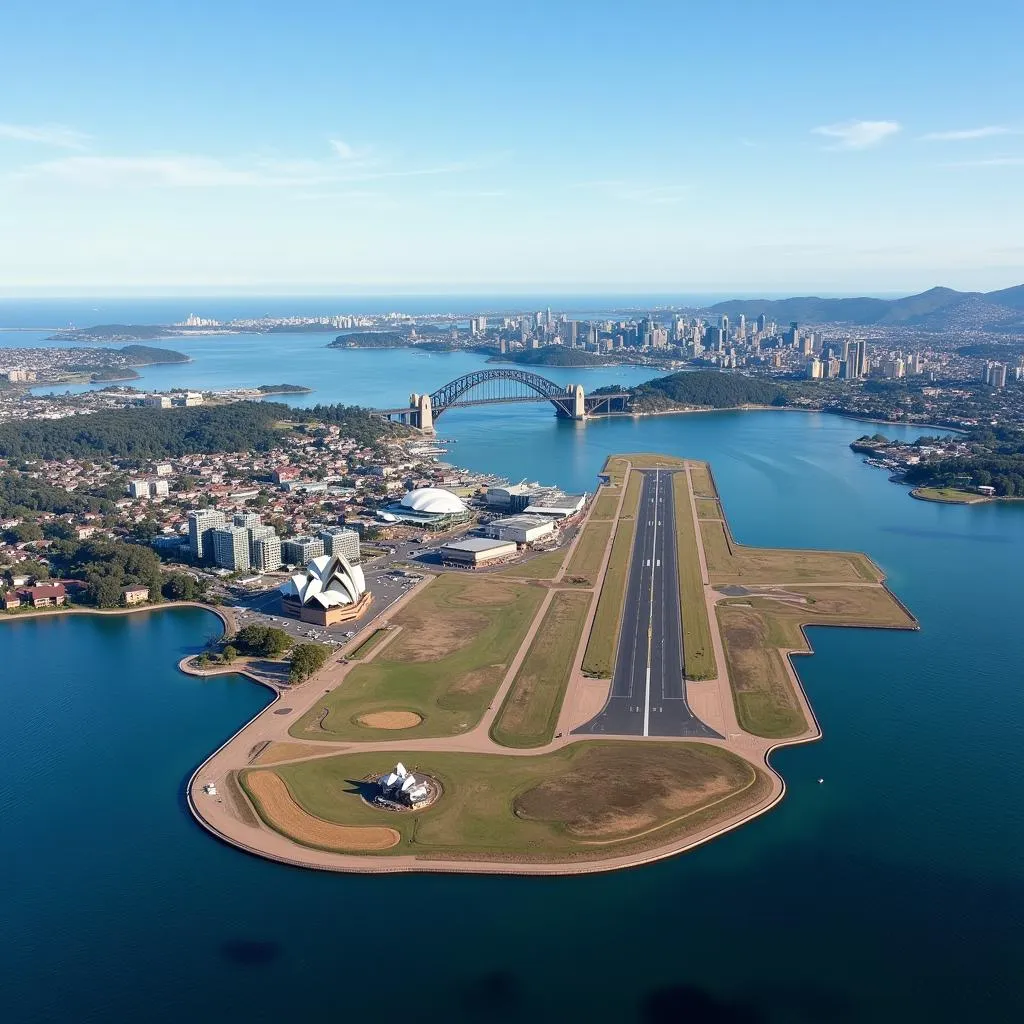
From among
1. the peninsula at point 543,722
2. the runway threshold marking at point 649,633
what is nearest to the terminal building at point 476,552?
the peninsula at point 543,722

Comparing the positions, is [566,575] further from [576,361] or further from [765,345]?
[765,345]

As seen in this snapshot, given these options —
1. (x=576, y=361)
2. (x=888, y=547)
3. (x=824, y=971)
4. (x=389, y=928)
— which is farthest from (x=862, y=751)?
(x=576, y=361)

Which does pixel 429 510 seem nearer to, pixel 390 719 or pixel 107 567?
pixel 107 567

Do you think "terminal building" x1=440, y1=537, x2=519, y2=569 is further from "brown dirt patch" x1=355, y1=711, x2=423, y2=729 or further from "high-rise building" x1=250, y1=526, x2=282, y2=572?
"brown dirt patch" x1=355, y1=711, x2=423, y2=729

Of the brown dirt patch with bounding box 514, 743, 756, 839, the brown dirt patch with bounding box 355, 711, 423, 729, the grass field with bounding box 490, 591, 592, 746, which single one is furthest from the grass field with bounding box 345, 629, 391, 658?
the brown dirt patch with bounding box 514, 743, 756, 839

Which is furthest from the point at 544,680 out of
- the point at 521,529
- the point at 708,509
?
the point at 708,509

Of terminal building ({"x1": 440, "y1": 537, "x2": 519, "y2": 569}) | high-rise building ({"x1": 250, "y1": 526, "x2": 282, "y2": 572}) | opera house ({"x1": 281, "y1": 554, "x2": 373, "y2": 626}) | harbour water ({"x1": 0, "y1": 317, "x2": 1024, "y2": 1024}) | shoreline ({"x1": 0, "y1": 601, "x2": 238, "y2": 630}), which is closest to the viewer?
harbour water ({"x1": 0, "y1": 317, "x2": 1024, "y2": 1024})
